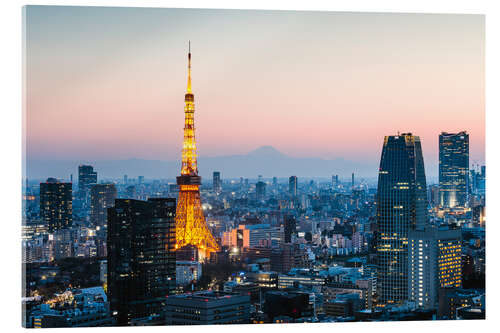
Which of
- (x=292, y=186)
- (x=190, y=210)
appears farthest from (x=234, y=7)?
(x=190, y=210)

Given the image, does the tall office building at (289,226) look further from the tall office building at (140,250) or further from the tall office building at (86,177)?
the tall office building at (86,177)

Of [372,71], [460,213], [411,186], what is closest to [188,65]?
[372,71]

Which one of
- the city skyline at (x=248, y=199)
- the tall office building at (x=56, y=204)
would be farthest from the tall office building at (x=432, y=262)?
the tall office building at (x=56, y=204)

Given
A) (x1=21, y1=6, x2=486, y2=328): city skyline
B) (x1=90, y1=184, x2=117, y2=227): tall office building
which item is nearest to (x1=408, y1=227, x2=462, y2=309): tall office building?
(x1=21, y1=6, x2=486, y2=328): city skyline

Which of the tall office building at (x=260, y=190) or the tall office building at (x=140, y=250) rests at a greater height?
the tall office building at (x=260, y=190)

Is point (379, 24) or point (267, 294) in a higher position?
point (379, 24)

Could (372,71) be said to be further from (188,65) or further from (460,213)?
(460,213)
